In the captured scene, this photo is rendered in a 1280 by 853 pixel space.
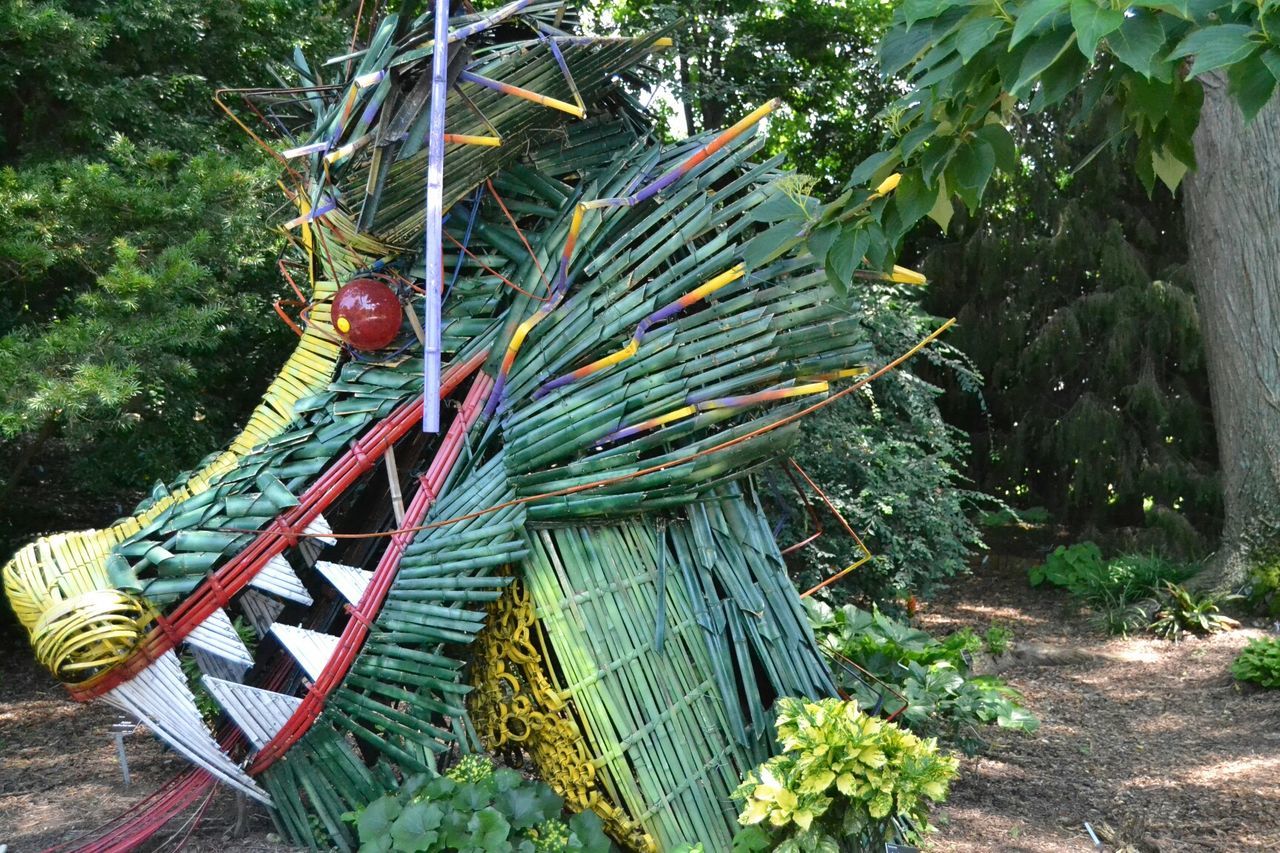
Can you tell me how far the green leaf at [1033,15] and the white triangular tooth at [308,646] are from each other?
2.71 meters

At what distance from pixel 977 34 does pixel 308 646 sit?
2.69 meters

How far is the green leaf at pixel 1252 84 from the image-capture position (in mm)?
1966

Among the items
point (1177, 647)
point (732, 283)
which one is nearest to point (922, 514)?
point (1177, 647)

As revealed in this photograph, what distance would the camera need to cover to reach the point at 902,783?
346 cm

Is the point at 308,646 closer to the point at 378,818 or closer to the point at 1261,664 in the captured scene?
the point at 378,818

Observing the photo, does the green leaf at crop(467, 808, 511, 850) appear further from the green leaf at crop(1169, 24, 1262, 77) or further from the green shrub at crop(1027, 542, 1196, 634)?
the green shrub at crop(1027, 542, 1196, 634)

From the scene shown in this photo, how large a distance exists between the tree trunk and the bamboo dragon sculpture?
5658 millimetres

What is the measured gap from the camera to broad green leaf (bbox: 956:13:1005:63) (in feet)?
6.61

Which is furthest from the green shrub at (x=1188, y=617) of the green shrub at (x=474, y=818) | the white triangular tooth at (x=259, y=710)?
the white triangular tooth at (x=259, y=710)

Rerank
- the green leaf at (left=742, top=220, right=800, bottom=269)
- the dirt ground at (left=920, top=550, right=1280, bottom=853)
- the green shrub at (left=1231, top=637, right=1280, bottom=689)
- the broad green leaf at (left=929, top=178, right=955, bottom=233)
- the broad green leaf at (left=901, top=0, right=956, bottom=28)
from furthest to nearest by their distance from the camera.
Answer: the green shrub at (left=1231, top=637, right=1280, bottom=689) → the dirt ground at (left=920, top=550, right=1280, bottom=853) → the broad green leaf at (left=929, top=178, right=955, bottom=233) → the green leaf at (left=742, top=220, right=800, bottom=269) → the broad green leaf at (left=901, top=0, right=956, bottom=28)

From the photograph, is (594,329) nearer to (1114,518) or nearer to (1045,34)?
(1045,34)

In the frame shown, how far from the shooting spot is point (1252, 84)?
199 centimetres

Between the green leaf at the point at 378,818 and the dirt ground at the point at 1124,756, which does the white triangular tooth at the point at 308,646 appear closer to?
the green leaf at the point at 378,818

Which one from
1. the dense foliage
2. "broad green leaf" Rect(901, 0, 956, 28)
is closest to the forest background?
the dense foliage
